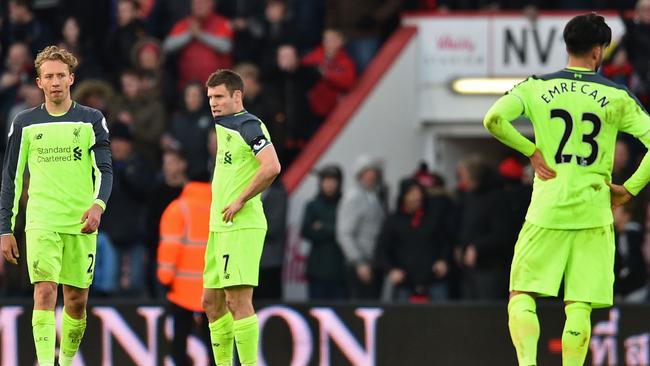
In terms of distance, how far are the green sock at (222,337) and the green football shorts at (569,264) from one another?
2.14 m

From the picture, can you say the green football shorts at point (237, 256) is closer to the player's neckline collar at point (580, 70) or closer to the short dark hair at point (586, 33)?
the player's neckline collar at point (580, 70)

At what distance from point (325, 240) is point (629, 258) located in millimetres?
3165

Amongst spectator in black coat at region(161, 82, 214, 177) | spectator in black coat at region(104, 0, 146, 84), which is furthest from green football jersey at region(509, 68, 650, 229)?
spectator in black coat at region(104, 0, 146, 84)

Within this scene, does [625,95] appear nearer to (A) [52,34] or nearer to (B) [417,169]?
(B) [417,169]

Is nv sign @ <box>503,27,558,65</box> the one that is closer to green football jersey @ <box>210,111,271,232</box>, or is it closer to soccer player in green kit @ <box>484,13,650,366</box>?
green football jersey @ <box>210,111,271,232</box>

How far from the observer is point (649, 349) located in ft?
47.2

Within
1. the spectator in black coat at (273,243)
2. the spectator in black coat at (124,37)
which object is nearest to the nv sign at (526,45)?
the spectator in black coat at (273,243)

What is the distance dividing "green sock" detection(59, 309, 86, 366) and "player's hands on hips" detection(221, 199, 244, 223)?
125 cm

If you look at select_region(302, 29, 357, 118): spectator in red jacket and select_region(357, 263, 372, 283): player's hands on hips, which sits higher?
select_region(302, 29, 357, 118): spectator in red jacket

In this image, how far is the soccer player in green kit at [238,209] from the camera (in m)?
11.0

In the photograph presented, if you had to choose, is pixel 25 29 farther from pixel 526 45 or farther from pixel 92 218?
pixel 92 218

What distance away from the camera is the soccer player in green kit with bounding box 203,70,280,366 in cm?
1098

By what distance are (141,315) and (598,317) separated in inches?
160

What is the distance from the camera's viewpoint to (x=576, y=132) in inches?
402
